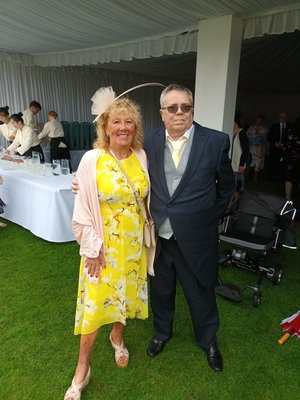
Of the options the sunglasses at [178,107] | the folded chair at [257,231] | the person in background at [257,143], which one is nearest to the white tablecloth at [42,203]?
the folded chair at [257,231]

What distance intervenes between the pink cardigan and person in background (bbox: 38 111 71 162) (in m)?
5.31

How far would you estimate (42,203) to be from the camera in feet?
11.3

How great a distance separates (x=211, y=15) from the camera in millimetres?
3270

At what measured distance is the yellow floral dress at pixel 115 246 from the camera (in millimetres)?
1495

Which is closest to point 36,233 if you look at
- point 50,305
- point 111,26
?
point 50,305

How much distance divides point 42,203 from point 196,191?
2.35 m

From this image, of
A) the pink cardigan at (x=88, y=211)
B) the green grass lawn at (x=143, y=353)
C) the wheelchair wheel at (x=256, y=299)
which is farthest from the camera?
the wheelchair wheel at (x=256, y=299)

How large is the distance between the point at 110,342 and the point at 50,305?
2.12 ft

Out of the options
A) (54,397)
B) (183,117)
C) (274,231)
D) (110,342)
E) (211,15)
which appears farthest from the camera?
(211,15)

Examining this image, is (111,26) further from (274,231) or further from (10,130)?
(274,231)

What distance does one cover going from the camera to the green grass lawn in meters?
1.74

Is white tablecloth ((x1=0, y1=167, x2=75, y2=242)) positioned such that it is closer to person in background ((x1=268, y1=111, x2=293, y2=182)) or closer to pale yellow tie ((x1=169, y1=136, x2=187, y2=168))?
pale yellow tie ((x1=169, y1=136, x2=187, y2=168))

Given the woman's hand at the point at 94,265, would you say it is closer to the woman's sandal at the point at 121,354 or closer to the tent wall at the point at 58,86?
the woman's sandal at the point at 121,354

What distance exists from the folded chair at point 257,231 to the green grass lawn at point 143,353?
161 millimetres
